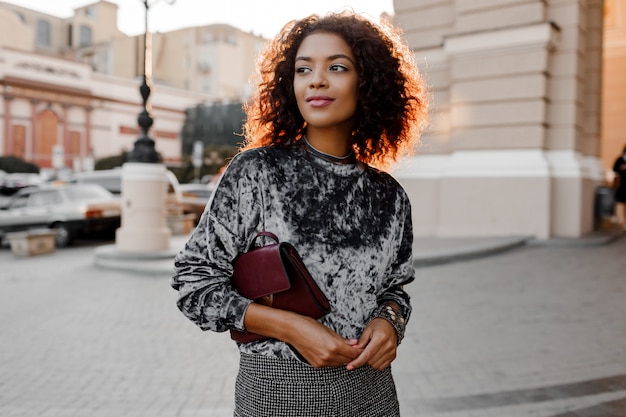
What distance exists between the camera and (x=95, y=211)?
14758 millimetres

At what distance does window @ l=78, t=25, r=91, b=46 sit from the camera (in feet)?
226

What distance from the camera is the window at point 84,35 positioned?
69000mm

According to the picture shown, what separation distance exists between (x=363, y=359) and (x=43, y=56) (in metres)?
54.9

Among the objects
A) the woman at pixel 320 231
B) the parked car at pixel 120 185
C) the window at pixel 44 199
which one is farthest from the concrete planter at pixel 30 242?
the woman at pixel 320 231

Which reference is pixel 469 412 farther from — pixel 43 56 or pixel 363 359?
pixel 43 56

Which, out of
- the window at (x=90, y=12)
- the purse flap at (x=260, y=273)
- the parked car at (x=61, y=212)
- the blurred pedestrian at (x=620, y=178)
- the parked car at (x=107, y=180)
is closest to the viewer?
the purse flap at (x=260, y=273)

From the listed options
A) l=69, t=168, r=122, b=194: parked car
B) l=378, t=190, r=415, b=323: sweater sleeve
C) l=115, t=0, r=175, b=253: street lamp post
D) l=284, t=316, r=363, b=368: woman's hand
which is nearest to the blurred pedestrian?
l=115, t=0, r=175, b=253: street lamp post

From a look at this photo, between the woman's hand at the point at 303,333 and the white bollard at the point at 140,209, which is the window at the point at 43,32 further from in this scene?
the woman's hand at the point at 303,333

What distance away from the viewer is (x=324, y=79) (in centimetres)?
163

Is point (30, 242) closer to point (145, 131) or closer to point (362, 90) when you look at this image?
point (145, 131)

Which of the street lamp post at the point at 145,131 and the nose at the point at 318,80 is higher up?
the street lamp post at the point at 145,131

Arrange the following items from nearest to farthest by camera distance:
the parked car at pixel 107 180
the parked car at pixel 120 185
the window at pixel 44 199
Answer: the window at pixel 44 199
the parked car at pixel 120 185
the parked car at pixel 107 180

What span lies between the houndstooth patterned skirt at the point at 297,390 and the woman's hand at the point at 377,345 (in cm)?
8

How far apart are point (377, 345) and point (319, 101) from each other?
67 cm
